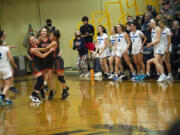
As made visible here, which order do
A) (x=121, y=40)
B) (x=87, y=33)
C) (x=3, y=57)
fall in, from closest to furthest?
(x=3, y=57), (x=121, y=40), (x=87, y=33)

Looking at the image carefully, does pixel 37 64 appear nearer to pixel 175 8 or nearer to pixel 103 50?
pixel 103 50

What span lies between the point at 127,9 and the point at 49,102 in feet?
30.4

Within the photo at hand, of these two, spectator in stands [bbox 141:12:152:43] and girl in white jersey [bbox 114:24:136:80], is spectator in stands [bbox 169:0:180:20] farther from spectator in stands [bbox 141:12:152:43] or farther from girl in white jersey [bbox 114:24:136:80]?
girl in white jersey [bbox 114:24:136:80]

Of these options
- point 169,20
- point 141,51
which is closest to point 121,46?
point 141,51

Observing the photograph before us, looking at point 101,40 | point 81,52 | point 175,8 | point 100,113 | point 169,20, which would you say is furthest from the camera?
point 81,52

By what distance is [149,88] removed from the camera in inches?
280

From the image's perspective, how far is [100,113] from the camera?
4.79m

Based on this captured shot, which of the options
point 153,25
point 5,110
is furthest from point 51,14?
point 5,110

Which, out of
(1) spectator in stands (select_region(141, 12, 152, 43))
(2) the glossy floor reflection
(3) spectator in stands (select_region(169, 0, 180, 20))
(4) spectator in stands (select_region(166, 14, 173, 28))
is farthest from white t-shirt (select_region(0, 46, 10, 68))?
(3) spectator in stands (select_region(169, 0, 180, 20))

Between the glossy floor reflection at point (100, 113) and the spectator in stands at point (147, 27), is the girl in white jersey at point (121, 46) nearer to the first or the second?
the spectator in stands at point (147, 27)

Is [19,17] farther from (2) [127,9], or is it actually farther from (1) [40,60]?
(1) [40,60]

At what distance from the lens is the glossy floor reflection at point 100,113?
379 centimetres

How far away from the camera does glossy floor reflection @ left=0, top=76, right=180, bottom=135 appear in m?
3.79

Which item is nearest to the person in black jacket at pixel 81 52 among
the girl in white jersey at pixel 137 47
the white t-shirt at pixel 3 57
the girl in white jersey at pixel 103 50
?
the girl in white jersey at pixel 103 50
